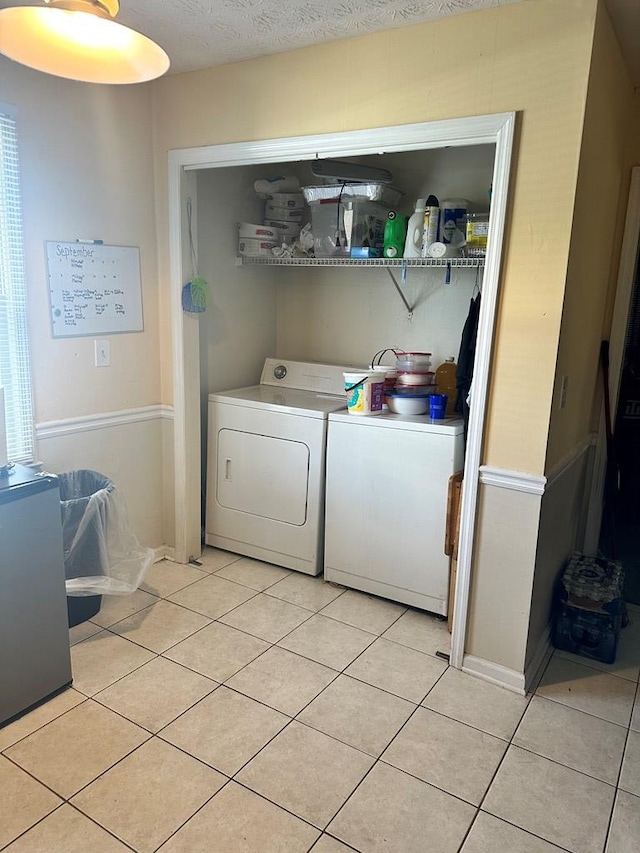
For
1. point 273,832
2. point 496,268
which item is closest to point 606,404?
point 496,268

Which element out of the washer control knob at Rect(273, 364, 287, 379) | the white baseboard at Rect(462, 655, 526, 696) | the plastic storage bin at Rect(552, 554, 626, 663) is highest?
the washer control knob at Rect(273, 364, 287, 379)

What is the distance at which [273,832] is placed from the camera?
168 centimetres

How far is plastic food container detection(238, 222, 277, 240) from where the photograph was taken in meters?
3.35

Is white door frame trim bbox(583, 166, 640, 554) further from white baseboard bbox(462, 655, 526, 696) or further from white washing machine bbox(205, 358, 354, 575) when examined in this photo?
white washing machine bbox(205, 358, 354, 575)

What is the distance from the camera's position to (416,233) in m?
2.83

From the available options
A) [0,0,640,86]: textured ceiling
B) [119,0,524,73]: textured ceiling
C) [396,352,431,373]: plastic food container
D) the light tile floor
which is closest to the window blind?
[0,0,640,86]: textured ceiling

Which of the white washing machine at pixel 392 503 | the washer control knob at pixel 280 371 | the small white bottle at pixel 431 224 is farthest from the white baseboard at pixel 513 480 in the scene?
the washer control knob at pixel 280 371

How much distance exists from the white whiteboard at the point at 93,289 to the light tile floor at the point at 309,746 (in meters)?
1.36

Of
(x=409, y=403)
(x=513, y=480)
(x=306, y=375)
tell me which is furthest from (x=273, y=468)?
(x=513, y=480)

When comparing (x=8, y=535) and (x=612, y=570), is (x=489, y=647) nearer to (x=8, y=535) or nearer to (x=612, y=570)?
(x=612, y=570)

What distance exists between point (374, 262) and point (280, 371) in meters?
0.99

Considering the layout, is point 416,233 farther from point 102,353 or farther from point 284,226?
point 102,353

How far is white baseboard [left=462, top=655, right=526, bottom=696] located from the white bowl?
1.13 meters

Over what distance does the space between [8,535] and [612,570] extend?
248 centimetres
